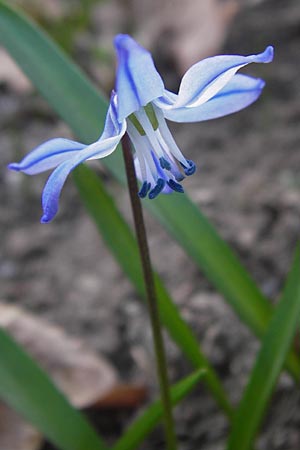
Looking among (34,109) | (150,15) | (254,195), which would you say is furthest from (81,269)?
(150,15)

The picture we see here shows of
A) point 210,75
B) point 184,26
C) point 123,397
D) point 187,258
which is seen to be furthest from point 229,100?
point 184,26

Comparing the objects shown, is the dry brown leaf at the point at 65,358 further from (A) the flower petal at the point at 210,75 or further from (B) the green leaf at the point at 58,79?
(A) the flower petal at the point at 210,75

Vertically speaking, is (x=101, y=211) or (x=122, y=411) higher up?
(x=101, y=211)

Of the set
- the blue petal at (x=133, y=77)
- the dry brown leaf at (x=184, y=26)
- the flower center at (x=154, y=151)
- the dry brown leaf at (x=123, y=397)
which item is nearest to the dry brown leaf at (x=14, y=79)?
the dry brown leaf at (x=184, y=26)

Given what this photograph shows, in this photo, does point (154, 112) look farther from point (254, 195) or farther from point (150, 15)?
point (150, 15)

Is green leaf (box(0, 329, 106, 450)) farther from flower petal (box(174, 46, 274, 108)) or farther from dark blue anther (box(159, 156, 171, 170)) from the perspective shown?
flower petal (box(174, 46, 274, 108))

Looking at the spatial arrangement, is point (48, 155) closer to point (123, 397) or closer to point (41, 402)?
point (41, 402)
